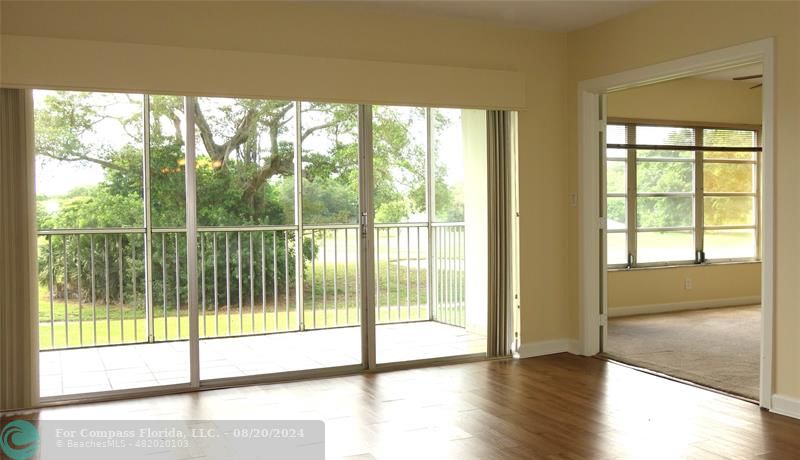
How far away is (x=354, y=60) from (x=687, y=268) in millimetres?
4558

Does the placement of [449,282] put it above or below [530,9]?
below

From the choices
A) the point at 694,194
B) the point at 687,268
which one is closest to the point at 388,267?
the point at 687,268

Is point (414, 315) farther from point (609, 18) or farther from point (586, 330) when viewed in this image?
point (609, 18)

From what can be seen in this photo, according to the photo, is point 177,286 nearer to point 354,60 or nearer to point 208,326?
point 208,326

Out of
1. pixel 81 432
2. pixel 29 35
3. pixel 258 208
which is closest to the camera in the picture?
pixel 81 432

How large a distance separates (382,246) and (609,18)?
2.37 meters

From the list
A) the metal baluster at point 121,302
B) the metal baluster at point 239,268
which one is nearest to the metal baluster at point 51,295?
the metal baluster at point 121,302

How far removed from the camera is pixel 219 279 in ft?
17.0

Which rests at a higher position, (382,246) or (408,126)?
(408,126)

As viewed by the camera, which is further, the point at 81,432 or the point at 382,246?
the point at 382,246

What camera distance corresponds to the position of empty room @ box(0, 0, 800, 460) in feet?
12.0

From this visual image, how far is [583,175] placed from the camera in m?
5.16

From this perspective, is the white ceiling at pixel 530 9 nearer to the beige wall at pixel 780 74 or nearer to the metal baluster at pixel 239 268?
the beige wall at pixel 780 74

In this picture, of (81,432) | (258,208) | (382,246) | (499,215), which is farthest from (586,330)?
(81,432)
